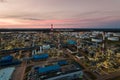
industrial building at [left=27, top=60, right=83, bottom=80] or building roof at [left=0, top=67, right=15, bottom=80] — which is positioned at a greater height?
industrial building at [left=27, top=60, right=83, bottom=80]

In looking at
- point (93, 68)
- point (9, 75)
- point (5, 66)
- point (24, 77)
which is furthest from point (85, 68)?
point (5, 66)

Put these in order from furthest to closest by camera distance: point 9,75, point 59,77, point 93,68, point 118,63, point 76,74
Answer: point 118,63
point 93,68
point 9,75
point 76,74
point 59,77

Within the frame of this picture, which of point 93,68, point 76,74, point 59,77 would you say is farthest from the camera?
point 93,68

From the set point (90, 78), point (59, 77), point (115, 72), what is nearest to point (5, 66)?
point (59, 77)

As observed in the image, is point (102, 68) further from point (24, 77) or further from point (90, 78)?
point (24, 77)

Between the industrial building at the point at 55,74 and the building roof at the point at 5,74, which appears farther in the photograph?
the building roof at the point at 5,74

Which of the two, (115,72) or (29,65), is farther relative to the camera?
(29,65)

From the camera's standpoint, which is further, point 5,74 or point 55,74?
point 5,74

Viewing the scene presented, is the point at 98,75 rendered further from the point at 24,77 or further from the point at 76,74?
the point at 24,77

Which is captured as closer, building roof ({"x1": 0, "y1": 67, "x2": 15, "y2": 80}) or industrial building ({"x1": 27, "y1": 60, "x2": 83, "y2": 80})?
industrial building ({"x1": 27, "y1": 60, "x2": 83, "y2": 80})

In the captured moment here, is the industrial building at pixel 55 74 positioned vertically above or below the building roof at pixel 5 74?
above

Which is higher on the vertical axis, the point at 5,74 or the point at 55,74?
the point at 55,74
